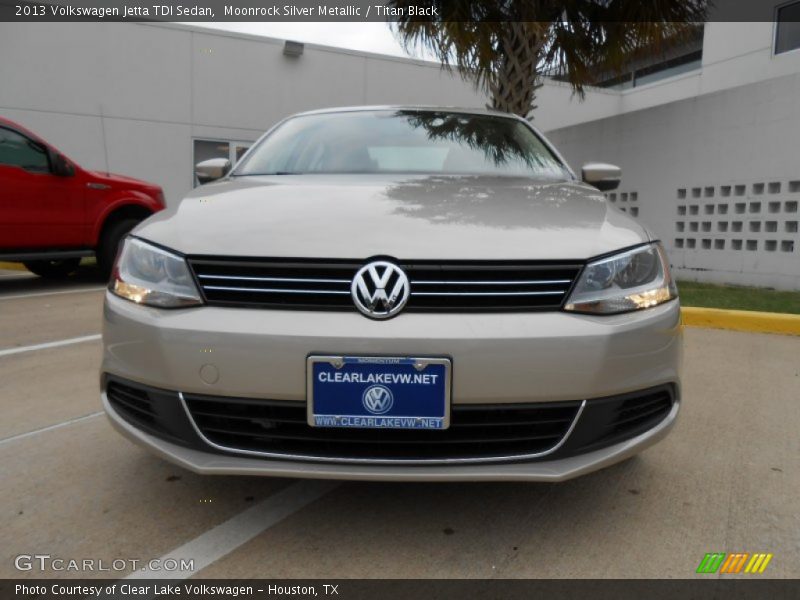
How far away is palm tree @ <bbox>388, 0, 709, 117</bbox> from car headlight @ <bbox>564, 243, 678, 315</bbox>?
239 inches

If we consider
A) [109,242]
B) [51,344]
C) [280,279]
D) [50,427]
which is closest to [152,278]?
[280,279]

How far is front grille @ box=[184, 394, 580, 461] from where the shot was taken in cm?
161

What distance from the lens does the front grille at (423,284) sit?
1634mm

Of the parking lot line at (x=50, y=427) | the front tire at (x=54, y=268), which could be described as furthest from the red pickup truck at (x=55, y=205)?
the parking lot line at (x=50, y=427)

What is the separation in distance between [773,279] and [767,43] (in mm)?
5916

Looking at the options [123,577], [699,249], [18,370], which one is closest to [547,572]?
[123,577]

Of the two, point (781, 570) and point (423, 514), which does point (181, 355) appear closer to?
point (423, 514)

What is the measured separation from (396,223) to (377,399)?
1.70ft

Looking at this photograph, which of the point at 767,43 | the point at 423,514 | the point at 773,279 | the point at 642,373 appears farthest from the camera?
the point at 767,43

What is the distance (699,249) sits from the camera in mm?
7484

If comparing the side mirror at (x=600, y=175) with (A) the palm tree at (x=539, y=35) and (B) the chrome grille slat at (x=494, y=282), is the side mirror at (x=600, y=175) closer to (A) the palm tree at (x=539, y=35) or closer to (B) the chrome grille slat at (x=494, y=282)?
(B) the chrome grille slat at (x=494, y=282)

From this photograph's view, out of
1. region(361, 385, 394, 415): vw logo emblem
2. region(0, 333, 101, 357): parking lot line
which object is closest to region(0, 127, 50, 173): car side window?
region(0, 333, 101, 357): parking lot line

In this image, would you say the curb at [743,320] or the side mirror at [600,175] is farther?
the curb at [743,320]

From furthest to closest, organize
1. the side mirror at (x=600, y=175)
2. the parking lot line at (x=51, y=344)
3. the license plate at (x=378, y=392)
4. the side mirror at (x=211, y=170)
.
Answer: the parking lot line at (x=51, y=344) → the side mirror at (x=211, y=170) → the side mirror at (x=600, y=175) → the license plate at (x=378, y=392)
